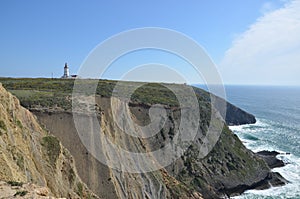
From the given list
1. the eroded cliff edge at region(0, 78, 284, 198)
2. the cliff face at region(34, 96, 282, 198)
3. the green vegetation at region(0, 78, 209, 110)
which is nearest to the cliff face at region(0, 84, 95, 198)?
the cliff face at region(34, 96, 282, 198)

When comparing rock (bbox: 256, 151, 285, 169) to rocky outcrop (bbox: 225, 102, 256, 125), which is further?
rocky outcrop (bbox: 225, 102, 256, 125)

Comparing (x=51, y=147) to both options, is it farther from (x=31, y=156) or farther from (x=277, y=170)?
(x=277, y=170)

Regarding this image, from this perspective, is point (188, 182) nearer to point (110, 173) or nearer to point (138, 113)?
point (138, 113)

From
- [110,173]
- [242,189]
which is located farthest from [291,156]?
[110,173]

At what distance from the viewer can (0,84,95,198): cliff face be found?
16.1 m

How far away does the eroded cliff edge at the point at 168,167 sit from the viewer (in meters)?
25.1

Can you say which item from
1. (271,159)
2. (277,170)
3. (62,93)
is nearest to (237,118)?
(271,159)

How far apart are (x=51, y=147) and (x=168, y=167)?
20566 mm

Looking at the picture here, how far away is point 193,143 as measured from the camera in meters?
45.6

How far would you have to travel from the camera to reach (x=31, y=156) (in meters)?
19.3

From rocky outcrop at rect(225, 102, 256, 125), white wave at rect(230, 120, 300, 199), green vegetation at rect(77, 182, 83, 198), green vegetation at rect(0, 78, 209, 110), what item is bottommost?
white wave at rect(230, 120, 300, 199)

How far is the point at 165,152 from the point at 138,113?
22.3ft

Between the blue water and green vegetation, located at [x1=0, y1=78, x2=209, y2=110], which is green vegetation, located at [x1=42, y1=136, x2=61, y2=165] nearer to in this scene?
green vegetation, located at [x1=0, y1=78, x2=209, y2=110]

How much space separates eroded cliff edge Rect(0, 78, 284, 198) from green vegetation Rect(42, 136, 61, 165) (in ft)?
8.02
